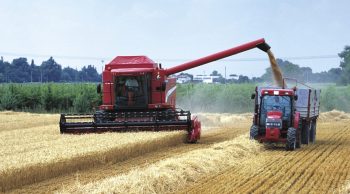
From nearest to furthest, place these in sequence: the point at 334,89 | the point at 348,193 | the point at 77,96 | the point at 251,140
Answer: the point at 348,193
the point at 251,140
the point at 77,96
the point at 334,89

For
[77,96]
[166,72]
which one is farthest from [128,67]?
[77,96]

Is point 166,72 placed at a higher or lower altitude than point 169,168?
higher

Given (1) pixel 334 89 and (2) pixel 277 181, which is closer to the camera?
(2) pixel 277 181

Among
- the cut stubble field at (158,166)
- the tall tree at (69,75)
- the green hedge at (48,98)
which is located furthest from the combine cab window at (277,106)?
the tall tree at (69,75)

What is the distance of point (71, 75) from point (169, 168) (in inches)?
4266

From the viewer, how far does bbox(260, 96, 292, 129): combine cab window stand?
20.9 m

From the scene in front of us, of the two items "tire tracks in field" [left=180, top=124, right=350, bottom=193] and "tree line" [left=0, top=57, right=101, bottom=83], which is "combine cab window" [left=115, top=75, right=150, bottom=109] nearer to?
"tire tracks in field" [left=180, top=124, right=350, bottom=193]

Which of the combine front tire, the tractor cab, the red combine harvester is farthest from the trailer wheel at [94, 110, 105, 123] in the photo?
the tractor cab

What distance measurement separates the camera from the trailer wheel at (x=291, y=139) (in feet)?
65.4

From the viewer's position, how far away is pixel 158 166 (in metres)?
13.7

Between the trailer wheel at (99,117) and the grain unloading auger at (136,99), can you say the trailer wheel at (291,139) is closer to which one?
the grain unloading auger at (136,99)

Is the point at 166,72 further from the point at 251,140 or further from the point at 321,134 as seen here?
the point at 321,134

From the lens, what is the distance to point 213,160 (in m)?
15.6

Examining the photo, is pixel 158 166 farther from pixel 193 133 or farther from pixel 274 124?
pixel 193 133
